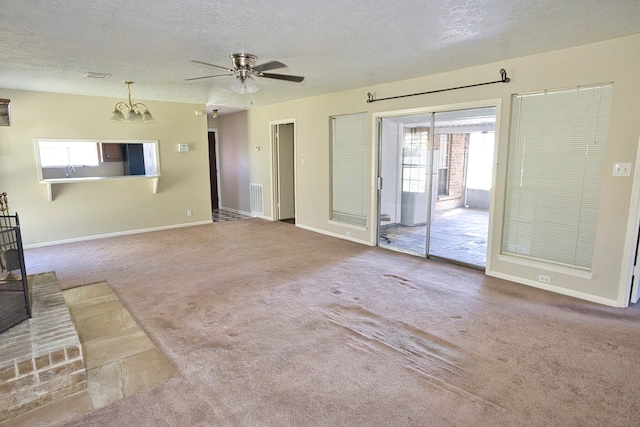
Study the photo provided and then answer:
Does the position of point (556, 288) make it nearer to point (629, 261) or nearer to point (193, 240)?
point (629, 261)

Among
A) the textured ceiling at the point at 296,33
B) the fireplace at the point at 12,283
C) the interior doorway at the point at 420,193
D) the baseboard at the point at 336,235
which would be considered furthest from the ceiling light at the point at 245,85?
the baseboard at the point at 336,235

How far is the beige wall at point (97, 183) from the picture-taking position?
17.6 ft

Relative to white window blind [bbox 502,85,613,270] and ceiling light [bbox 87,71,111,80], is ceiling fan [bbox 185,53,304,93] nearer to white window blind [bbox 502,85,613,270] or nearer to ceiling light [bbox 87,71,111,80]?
ceiling light [bbox 87,71,111,80]

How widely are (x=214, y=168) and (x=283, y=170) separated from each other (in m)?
2.66

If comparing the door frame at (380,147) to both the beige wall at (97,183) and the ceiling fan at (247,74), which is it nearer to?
the ceiling fan at (247,74)

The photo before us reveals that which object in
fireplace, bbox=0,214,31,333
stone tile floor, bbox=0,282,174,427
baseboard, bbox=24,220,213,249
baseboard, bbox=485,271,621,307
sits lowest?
stone tile floor, bbox=0,282,174,427

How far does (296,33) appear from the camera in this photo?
9.60 ft

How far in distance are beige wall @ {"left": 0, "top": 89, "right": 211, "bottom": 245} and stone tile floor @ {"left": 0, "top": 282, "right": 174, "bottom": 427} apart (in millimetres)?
2884

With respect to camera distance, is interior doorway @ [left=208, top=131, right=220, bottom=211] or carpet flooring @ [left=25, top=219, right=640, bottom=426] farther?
interior doorway @ [left=208, top=131, right=220, bottom=211]

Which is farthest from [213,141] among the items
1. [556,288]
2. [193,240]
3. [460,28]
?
[556,288]

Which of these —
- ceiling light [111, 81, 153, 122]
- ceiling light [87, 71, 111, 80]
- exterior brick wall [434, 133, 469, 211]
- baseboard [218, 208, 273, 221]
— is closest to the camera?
ceiling light [87, 71, 111, 80]

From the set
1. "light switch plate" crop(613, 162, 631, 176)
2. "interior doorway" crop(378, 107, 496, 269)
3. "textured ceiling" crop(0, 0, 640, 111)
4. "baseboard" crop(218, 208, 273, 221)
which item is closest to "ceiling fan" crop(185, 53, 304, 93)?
"textured ceiling" crop(0, 0, 640, 111)

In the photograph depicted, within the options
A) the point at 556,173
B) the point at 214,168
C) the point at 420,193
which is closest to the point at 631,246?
the point at 556,173

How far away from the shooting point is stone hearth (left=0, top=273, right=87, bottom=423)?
2.05 m
